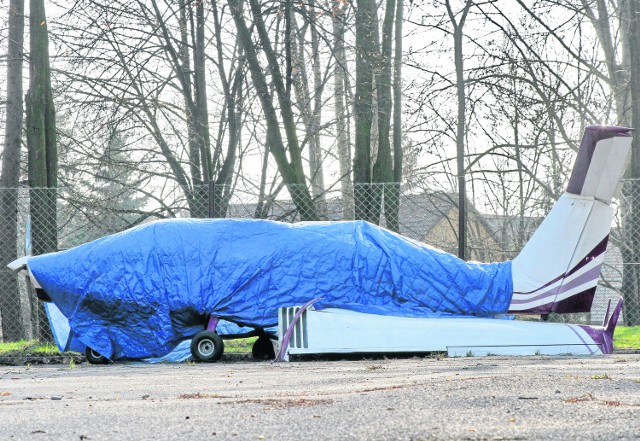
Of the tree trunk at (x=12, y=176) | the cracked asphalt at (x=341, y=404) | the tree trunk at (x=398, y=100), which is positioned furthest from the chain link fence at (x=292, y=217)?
the cracked asphalt at (x=341, y=404)

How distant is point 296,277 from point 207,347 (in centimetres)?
120

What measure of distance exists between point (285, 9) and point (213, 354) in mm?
7136

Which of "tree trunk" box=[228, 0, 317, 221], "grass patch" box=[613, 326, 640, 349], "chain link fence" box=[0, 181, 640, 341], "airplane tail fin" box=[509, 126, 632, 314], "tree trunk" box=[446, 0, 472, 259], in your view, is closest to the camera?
"airplane tail fin" box=[509, 126, 632, 314]

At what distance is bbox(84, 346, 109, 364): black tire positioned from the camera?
11.0m

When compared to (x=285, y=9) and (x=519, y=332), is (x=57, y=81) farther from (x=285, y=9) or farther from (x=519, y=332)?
(x=519, y=332)

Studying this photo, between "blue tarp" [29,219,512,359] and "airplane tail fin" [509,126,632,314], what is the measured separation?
0.28m

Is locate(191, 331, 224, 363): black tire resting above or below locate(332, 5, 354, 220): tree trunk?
below

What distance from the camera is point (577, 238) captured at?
36.2ft

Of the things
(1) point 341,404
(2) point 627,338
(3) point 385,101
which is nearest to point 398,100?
(3) point 385,101

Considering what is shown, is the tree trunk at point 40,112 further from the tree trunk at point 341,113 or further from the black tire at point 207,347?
the tree trunk at point 341,113

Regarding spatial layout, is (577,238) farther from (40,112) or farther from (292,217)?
(40,112)

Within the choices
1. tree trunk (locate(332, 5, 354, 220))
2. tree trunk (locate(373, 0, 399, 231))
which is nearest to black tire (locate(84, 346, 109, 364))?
tree trunk (locate(332, 5, 354, 220))

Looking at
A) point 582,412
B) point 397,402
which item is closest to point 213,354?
point 397,402

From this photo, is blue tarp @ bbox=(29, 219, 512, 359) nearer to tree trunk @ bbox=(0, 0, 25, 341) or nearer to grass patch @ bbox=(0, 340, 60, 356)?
grass patch @ bbox=(0, 340, 60, 356)
